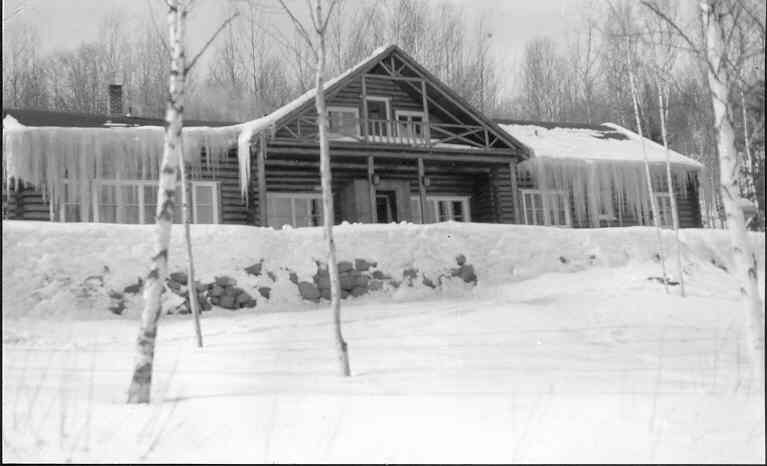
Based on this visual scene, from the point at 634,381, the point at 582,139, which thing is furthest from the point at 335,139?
the point at 634,381

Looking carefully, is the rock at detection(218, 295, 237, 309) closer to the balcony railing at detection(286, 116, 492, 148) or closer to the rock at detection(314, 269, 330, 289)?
the rock at detection(314, 269, 330, 289)

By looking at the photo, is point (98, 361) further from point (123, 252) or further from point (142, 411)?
point (123, 252)

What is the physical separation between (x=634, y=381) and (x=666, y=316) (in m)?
4.64

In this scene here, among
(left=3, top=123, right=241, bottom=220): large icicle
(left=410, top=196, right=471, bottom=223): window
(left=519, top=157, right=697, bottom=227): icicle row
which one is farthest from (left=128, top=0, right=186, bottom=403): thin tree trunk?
(left=519, top=157, right=697, bottom=227): icicle row

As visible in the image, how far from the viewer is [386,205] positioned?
18.3 m

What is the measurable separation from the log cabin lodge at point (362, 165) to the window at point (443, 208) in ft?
0.13

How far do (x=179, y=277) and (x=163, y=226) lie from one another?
5.60 m

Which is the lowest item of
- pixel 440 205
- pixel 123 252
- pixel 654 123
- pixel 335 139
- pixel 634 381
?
pixel 634 381

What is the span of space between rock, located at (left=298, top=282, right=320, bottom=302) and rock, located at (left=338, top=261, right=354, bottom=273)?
68 cm

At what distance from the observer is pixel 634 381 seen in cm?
615

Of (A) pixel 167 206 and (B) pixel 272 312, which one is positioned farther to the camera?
(B) pixel 272 312

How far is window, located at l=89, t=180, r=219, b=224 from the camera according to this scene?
1504 cm

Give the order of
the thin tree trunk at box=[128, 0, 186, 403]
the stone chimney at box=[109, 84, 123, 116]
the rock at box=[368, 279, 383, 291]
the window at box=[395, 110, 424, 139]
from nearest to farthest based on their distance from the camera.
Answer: the thin tree trunk at box=[128, 0, 186, 403] < the rock at box=[368, 279, 383, 291] < the window at box=[395, 110, 424, 139] < the stone chimney at box=[109, 84, 123, 116]

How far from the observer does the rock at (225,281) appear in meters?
11.0
